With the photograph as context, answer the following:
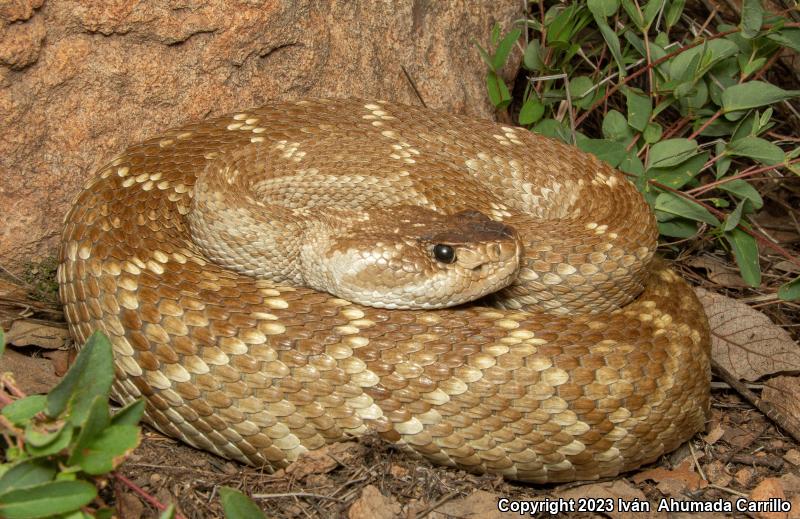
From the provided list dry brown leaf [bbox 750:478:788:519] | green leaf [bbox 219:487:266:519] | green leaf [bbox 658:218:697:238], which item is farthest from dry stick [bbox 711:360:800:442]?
green leaf [bbox 219:487:266:519]

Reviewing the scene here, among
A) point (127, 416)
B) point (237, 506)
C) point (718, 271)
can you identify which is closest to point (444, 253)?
point (237, 506)

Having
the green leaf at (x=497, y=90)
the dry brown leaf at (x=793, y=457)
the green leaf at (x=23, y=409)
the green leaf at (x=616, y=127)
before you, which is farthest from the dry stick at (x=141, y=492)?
the green leaf at (x=616, y=127)

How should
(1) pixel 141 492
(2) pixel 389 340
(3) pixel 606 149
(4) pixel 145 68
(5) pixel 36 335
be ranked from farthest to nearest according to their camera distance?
(3) pixel 606 149
(4) pixel 145 68
(5) pixel 36 335
(2) pixel 389 340
(1) pixel 141 492

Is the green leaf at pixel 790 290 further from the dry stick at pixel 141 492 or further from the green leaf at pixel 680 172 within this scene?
the dry stick at pixel 141 492

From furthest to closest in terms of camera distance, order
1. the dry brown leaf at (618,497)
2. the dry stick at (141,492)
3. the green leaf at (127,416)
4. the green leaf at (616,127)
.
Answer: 1. the green leaf at (616,127)
2. the dry brown leaf at (618,497)
3. the dry stick at (141,492)
4. the green leaf at (127,416)

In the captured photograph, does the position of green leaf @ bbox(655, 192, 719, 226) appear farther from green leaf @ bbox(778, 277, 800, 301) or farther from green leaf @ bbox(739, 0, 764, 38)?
green leaf @ bbox(739, 0, 764, 38)

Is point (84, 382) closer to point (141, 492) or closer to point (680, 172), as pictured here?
point (141, 492)

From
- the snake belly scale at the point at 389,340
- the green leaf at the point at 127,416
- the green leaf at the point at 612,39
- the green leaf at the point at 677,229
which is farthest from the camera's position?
the green leaf at the point at 677,229

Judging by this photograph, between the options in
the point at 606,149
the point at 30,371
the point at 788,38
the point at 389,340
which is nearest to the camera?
the point at 389,340
